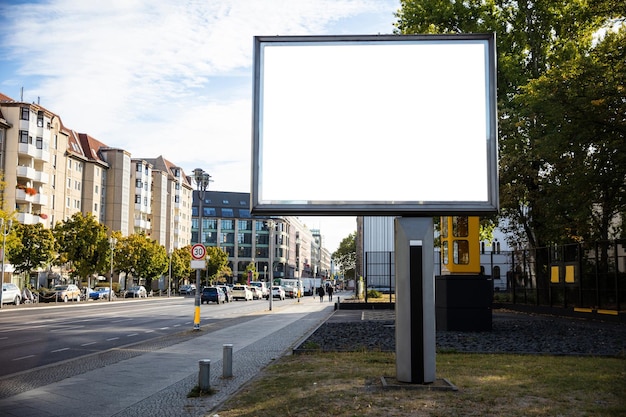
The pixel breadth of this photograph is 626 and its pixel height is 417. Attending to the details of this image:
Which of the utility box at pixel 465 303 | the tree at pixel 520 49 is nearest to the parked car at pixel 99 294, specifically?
the tree at pixel 520 49

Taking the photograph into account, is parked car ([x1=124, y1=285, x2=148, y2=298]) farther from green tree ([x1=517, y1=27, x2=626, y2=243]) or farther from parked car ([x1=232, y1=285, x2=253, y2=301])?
green tree ([x1=517, y1=27, x2=626, y2=243])

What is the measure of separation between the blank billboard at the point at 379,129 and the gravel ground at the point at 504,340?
19.4ft

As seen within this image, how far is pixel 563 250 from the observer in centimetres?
3036

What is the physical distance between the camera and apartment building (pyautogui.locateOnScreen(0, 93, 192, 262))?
6825cm

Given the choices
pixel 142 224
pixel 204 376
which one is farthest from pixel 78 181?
pixel 204 376

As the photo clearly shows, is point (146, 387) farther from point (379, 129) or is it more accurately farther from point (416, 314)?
point (379, 129)

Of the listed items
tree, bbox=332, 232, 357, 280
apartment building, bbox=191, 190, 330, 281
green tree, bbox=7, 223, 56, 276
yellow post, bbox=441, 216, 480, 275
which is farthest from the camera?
tree, bbox=332, 232, 357, 280

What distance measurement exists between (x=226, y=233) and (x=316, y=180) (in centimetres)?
14856

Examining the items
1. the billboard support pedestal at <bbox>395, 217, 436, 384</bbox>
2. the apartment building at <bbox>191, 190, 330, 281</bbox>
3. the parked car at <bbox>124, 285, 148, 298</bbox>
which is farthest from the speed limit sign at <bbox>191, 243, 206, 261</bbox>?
the apartment building at <bbox>191, 190, 330, 281</bbox>

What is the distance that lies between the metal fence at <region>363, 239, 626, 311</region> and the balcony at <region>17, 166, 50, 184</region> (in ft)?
146

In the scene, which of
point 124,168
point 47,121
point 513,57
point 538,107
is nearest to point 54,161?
point 47,121

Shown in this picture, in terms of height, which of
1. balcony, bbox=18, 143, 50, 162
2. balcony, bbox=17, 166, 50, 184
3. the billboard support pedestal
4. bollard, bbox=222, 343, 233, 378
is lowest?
bollard, bbox=222, 343, 233, 378

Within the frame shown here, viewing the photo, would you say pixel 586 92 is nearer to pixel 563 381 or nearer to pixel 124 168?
pixel 563 381

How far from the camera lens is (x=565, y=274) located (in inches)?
1182
